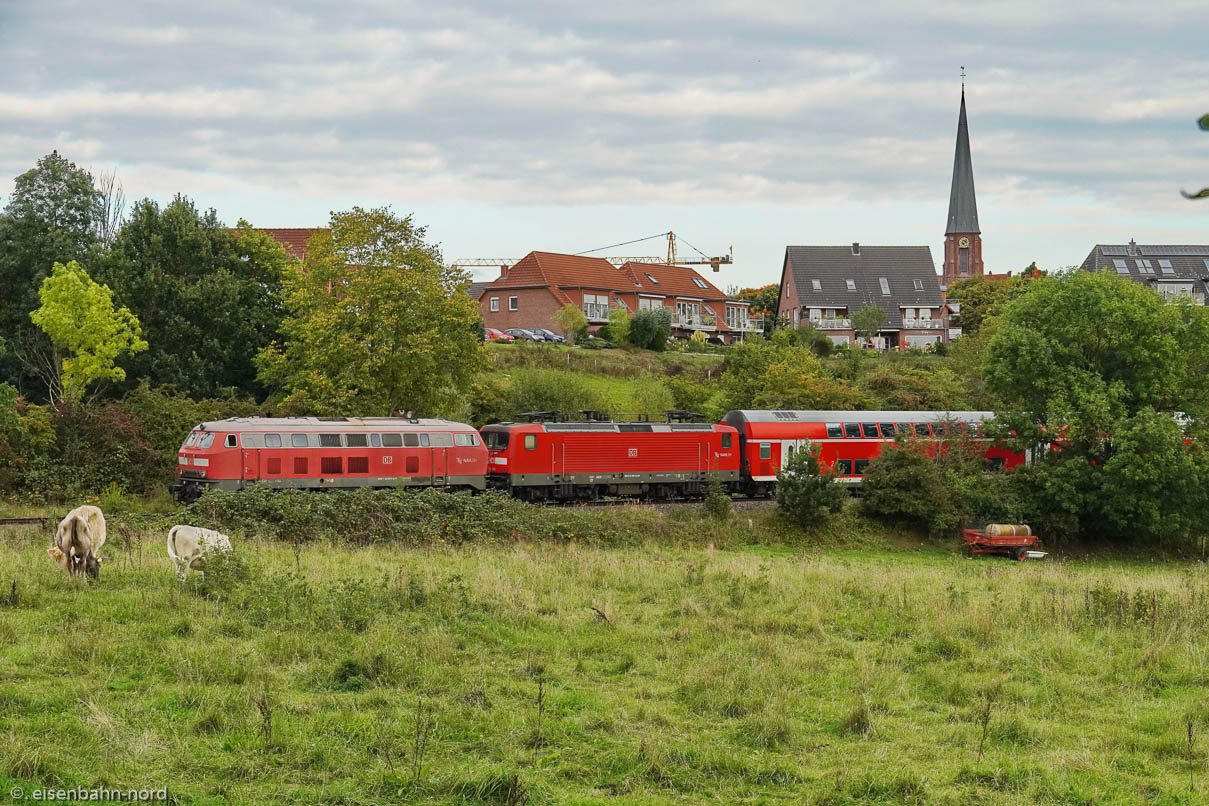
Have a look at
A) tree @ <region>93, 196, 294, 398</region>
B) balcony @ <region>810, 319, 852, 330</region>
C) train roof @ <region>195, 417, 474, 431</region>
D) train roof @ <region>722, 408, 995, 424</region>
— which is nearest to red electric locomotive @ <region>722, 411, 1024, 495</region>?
train roof @ <region>722, 408, 995, 424</region>

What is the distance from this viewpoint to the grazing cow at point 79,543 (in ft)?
52.0

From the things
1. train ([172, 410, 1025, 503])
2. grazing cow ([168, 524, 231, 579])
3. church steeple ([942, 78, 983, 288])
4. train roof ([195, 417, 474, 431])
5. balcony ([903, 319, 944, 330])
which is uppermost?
church steeple ([942, 78, 983, 288])

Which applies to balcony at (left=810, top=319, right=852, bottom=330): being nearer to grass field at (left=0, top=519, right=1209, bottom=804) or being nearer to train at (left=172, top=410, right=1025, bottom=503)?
train at (left=172, top=410, right=1025, bottom=503)

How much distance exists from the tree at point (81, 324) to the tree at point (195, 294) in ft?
13.5

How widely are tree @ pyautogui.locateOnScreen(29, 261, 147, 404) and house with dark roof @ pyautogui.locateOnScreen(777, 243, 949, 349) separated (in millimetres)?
62953

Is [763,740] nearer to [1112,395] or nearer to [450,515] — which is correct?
[450,515]

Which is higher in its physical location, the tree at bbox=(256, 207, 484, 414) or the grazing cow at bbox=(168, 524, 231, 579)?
the tree at bbox=(256, 207, 484, 414)

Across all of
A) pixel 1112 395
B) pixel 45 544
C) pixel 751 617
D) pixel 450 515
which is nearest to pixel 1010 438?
pixel 1112 395

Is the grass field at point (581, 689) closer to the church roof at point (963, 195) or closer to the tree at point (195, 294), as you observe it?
the tree at point (195, 294)

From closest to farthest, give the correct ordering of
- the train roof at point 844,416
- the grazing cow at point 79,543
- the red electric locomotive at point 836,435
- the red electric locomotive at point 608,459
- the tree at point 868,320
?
the grazing cow at point 79,543
the red electric locomotive at point 608,459
the red electric locomotive at point 836,435
the train roof at point 844,416
the tree at point 868,320

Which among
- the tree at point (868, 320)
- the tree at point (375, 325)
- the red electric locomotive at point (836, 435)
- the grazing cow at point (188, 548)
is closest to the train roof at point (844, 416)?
the red electric locomotive at point (836, 435)

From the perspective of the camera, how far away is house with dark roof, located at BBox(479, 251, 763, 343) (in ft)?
282

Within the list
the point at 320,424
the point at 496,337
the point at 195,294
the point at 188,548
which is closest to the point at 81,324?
the point at 195,294

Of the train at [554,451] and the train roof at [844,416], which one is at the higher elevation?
the train roof at [844,416]
